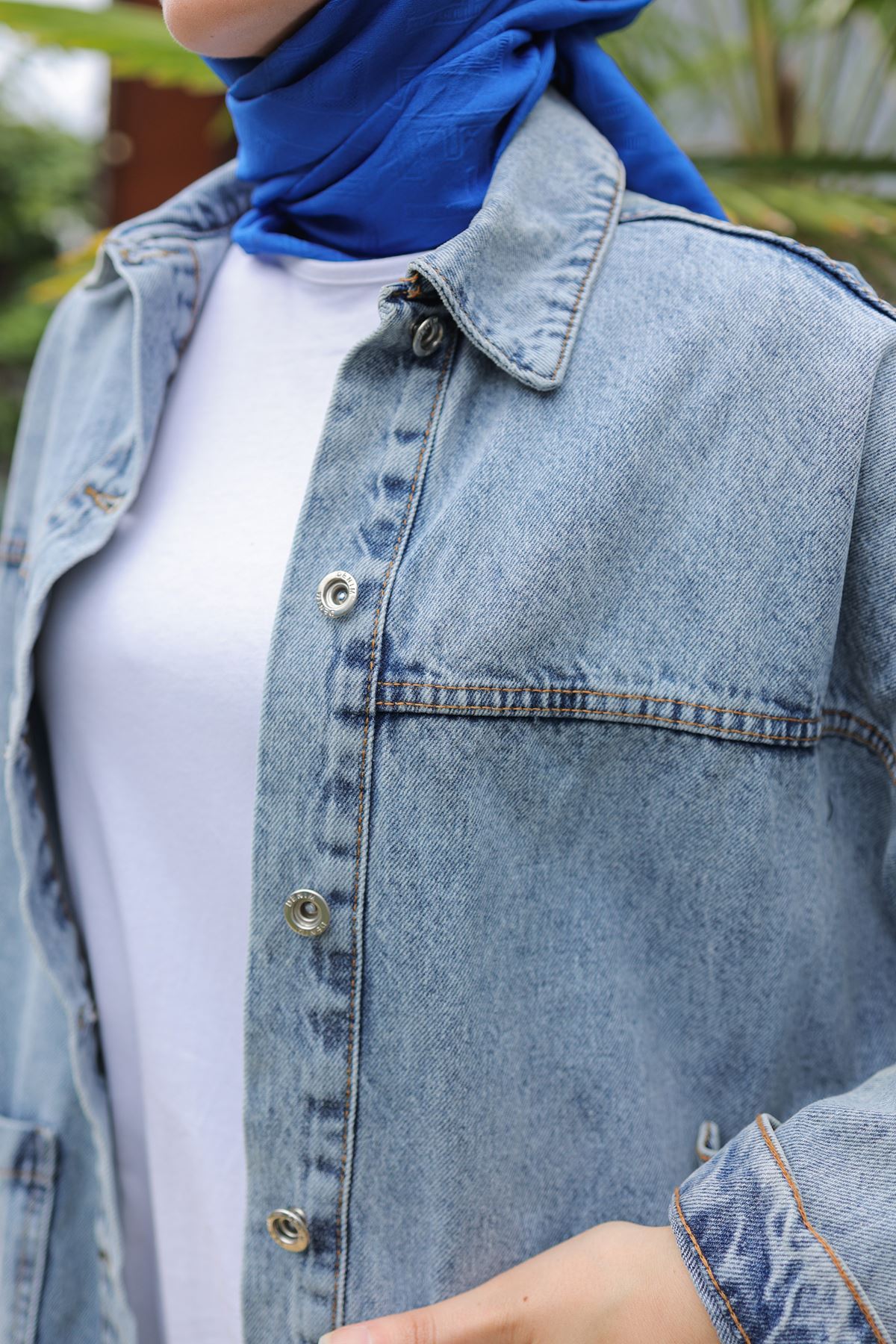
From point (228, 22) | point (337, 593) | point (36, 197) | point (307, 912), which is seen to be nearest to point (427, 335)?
point (337, 593)

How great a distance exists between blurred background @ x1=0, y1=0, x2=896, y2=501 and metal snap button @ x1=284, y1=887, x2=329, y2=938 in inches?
45.1

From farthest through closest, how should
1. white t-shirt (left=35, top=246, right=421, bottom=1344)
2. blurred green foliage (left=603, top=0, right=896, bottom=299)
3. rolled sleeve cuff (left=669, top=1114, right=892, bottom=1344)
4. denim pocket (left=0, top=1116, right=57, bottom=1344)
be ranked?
blurred green foliage (left=603, top=0, right=896, bottom=299) → denim pocket (left=0, top=1116, right=57, bottom=1344) → white t-shirt (left=35, top=246, right=421, bottom=1344) → rolled sleeve cuff (left=669, top=1114, right=892, bottom=1344)

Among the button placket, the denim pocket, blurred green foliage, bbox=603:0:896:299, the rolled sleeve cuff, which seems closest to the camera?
the rolled sleeve cuff

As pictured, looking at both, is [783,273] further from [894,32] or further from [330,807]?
[894,32]

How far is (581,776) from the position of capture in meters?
0.83

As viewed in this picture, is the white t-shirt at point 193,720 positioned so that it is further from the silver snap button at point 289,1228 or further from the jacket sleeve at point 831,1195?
the jacket sleeve at point 831,1195

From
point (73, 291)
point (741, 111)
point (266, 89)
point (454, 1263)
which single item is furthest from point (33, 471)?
point (741, 111)

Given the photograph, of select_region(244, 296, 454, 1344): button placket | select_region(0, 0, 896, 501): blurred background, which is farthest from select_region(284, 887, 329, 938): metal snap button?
select_region(0, 0, 896, 501): blurred background

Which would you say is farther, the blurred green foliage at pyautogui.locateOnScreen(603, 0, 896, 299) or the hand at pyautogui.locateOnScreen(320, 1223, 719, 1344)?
the blurred green foliage at pyautogui.locateOnScreen(603, 0, 896, 299)

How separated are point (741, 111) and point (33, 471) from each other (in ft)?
5.56

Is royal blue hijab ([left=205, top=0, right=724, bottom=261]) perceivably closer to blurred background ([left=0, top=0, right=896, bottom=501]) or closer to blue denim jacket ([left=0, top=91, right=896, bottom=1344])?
blue denim jacket ([left=0, top=91, right=896, bottom=1344])

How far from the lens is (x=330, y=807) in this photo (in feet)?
2.68

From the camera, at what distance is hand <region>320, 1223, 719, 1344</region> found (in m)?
0.75

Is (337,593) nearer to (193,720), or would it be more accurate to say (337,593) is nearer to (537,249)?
(193,720)
